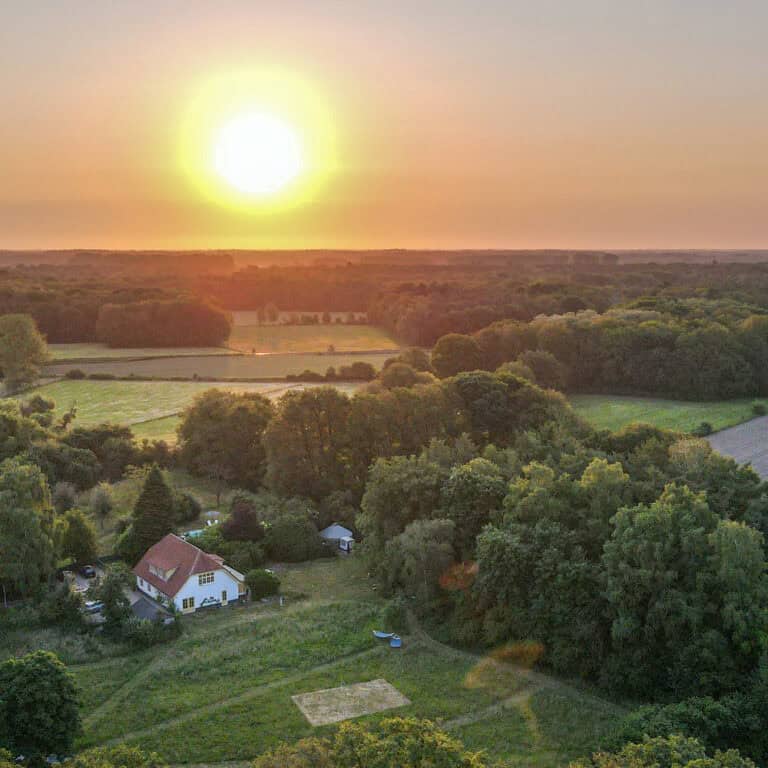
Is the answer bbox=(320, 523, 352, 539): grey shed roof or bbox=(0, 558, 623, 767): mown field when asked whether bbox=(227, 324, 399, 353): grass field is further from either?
bbox=(0, 558, 623, 767): mown field

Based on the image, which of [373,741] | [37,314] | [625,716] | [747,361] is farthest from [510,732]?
[37,314]

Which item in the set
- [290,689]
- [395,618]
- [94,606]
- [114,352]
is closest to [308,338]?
[114,352]

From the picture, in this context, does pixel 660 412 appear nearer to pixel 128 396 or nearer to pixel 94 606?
pixel 128 396

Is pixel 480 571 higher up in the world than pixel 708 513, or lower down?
lower down

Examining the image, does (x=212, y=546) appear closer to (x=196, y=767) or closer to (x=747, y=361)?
(x=196, y=767)

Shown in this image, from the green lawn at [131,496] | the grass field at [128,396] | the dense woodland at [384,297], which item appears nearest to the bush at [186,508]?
the green lawn at [131,496]

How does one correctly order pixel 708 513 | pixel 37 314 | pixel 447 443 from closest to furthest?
pixel 708 513 → pixel 447 443 → pixel 37 314
